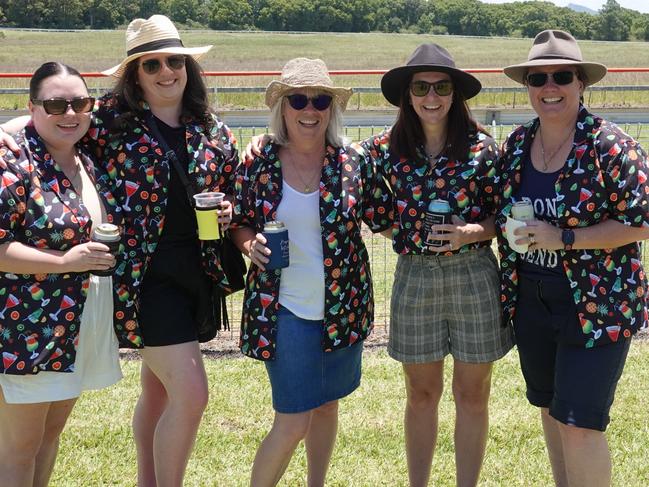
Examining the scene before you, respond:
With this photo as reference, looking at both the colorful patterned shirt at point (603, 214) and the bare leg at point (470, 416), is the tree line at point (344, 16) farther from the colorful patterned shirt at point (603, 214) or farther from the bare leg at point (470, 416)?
the colorful patterned shirt at point (603, 214)

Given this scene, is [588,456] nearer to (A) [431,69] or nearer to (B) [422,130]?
(B) [422,130]

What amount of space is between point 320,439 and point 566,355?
4.06ft

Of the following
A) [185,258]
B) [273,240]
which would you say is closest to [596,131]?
[273,240]

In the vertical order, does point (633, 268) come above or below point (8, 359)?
above

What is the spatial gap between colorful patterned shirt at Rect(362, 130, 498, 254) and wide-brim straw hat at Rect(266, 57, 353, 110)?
45cm

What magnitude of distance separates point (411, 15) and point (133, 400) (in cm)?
10646

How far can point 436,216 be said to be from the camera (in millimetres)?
3525

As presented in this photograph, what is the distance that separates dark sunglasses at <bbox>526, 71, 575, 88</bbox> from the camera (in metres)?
3.51

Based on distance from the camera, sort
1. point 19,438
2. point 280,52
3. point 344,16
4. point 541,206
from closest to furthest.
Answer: point 19,438
point 541,206
point 280,52
point 344,16

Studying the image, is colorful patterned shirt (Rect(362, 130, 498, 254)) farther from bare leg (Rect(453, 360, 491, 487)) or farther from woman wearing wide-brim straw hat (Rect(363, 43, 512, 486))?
bare leg (Rect(453, 360, 491, 487))

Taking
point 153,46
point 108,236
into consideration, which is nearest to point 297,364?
point 108,236

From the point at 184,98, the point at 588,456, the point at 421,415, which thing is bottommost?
the point at 421,415

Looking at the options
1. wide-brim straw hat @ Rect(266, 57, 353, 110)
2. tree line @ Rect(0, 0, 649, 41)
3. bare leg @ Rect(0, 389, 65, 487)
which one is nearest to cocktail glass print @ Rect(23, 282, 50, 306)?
bare leg @ Rect(0, 389, 65, 487)

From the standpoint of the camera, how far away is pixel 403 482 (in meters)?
4.34
